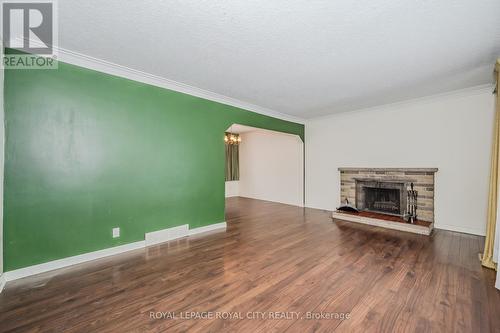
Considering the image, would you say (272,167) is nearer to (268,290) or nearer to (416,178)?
(416,178)

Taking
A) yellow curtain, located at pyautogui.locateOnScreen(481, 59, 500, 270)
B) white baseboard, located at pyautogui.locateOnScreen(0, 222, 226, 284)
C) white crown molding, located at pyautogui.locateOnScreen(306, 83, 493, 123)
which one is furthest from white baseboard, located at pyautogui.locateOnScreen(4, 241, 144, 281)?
white crown molding, located at pyautogui.locateOnScreen(306, 83, 493, 123)

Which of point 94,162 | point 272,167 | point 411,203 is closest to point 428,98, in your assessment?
point 411,203

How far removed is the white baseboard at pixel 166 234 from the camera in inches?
130

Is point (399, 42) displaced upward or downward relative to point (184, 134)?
upward

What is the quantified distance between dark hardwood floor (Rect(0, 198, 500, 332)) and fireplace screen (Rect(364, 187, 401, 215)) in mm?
1459

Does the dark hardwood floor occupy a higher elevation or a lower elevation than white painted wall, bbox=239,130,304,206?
lower

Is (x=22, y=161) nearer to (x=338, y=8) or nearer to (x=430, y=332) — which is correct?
(x=338, y=8)

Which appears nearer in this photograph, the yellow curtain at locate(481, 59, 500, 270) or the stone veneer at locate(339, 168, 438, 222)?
the yellow curtain at locate(481, 59, 500, 270)

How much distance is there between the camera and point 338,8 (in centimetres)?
182

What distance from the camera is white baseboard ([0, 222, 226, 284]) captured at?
7.71ft

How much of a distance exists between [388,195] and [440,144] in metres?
1.48

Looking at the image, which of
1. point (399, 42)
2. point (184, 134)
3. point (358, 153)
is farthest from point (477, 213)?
point (184, 134)

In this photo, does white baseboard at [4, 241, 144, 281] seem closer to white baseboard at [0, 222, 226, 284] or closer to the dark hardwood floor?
white baseboard at [0, 222, 226, 284]

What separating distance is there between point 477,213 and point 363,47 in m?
3.85
